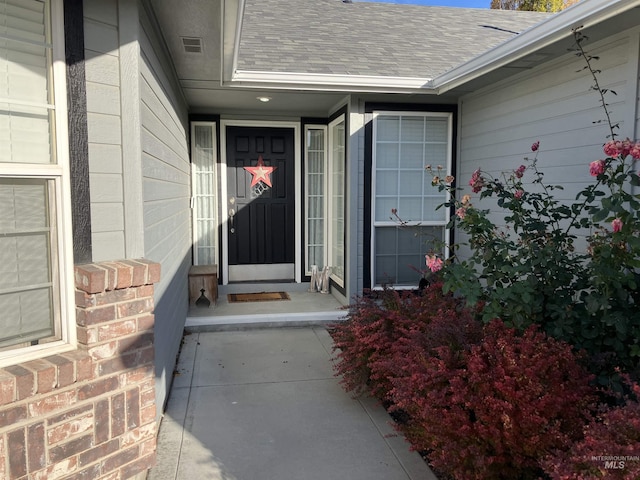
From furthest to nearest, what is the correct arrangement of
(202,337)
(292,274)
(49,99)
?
1. (292,274)
2. (202,337)
3. (49,99)

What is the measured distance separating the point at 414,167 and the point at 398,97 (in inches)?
30.7

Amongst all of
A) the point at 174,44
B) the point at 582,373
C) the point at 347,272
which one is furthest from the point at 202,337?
the point at 582,373

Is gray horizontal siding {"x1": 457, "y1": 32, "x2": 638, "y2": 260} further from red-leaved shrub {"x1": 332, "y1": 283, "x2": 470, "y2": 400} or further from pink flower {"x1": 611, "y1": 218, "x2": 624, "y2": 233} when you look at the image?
red-leaved shrub {"x1": 332, "y1": 283, "x2": 470, "y2": 400}

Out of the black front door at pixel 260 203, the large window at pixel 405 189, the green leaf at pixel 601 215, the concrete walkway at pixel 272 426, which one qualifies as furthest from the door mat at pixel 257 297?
the green leaf at pixel 601 215

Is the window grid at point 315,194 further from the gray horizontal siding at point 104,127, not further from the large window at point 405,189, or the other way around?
the gray horizontal siding at point 104,127

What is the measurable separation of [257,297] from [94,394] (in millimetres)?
4074

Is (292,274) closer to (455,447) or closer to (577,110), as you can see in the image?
(577,110)

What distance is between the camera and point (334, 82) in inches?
198

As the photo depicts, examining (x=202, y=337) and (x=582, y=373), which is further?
(x=202, y=337)

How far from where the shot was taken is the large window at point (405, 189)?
5.55m

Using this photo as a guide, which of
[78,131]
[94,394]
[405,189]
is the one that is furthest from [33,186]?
[405,189]

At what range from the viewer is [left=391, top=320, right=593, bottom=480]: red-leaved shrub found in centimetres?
221

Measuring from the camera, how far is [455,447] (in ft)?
7.49

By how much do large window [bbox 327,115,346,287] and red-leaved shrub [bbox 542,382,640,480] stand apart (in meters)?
4.10
